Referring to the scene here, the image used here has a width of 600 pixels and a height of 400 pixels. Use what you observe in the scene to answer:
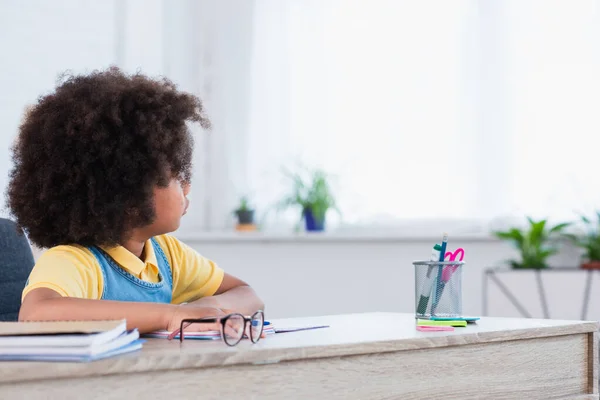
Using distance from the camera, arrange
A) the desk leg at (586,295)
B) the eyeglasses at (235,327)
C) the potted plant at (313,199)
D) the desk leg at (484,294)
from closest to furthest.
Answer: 1. the eyeglasses at (235,327)
2. the desk leg at (586,295)
3. the desk leg at (484,294)
4. the potted plant at (313,199)

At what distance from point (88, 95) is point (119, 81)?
6 cm

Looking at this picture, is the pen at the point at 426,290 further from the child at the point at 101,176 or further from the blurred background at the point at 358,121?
the blurred background at the point at 358,121

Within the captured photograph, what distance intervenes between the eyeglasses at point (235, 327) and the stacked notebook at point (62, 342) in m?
0.13

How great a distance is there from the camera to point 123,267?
1393 millimetres

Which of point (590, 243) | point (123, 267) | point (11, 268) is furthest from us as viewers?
point (590, 243)

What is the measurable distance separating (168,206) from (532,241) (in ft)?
6.35

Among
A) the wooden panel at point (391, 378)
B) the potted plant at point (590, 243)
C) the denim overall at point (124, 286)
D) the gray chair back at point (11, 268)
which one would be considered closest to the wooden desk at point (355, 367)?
the wooden panel at point (391, 378)

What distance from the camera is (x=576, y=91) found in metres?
3.26

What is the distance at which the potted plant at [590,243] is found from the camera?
3002 mm

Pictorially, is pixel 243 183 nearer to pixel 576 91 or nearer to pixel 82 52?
pixel 82 52

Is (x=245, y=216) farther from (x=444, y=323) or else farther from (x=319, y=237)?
(x=444, y=323)

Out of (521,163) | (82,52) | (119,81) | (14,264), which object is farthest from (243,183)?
(119,81)

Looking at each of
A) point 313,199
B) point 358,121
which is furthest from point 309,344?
point 358,121

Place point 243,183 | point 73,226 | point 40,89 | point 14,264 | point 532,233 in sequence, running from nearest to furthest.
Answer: point 73,226 → point 14,264 → point 532,233 → point 40,89 → point 243,183
